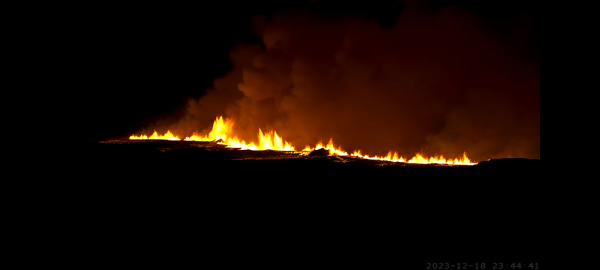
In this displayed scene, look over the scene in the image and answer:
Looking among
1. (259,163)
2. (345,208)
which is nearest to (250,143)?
(259,163)

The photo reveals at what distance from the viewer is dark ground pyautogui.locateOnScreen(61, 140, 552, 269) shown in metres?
3.60

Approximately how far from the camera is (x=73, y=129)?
20062mm

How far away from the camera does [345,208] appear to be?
15.5ft

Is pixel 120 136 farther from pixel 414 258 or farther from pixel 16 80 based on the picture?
pixel 414 258

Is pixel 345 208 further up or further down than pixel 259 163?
further down

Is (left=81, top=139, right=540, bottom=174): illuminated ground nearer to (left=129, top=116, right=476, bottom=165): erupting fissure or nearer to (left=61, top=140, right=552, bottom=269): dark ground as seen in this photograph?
(left=61, top=140, right=552, bottom=269): dark ground

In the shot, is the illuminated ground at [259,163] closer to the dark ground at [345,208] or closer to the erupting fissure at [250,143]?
the dark ground at [345,208]

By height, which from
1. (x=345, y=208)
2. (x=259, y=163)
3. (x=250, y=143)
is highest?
(x=250, y=143)

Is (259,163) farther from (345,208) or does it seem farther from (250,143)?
(250,143)

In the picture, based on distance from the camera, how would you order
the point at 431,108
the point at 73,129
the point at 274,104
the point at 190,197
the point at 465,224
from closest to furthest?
1. the point at 465,224
2. the point at 190,197
3. the point at 431,108
4. the point at 274,104
5. the point at 73,129

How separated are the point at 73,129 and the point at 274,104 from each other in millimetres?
11456

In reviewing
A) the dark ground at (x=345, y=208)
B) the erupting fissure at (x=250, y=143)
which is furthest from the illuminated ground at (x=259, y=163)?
the erupting fissure at (x=250, y=143)

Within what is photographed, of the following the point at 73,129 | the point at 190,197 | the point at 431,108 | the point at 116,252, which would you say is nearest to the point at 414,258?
the point at 116,252

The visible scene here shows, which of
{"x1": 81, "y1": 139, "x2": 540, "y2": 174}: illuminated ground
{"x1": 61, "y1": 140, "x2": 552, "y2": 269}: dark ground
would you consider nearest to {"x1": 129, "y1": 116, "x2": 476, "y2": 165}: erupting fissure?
{"x1": 81, "y1": 139, "x2": 540, "y2": 174}: illuminated ground
